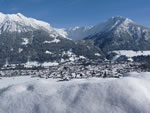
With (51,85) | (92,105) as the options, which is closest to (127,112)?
(92,105)

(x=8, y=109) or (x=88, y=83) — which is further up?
(x=88, y=83)

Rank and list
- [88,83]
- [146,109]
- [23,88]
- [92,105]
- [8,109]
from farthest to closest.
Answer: [23,88] < [88,83] < [8,109] < [92,105] < [146,109]

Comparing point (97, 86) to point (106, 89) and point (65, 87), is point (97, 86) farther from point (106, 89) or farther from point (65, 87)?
point (65, 87)

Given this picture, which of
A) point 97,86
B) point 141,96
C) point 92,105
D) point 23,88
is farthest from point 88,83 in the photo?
point 23,88

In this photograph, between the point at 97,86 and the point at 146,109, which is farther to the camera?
the point at 97,86

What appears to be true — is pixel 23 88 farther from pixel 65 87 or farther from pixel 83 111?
pixel 83 111

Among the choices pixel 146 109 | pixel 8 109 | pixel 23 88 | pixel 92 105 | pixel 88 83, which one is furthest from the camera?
pixel 23 88
